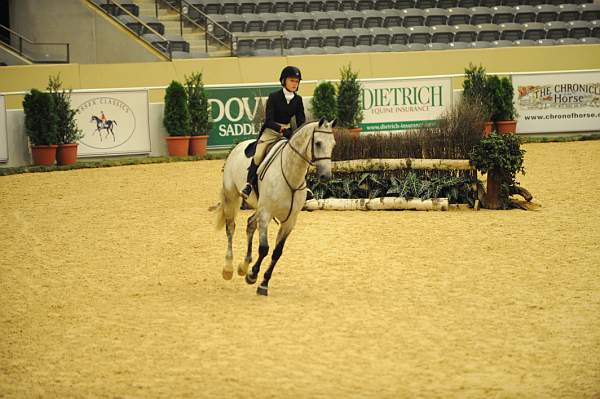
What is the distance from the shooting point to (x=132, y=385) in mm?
6996

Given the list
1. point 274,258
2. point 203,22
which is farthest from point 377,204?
point 203,22

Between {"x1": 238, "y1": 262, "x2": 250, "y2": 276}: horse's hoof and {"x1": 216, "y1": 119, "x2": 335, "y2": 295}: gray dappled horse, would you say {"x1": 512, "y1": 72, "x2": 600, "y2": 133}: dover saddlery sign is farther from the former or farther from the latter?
{"x1": 238, "y1": 262, "x2": 250, "y2": 276}: horse's hoof

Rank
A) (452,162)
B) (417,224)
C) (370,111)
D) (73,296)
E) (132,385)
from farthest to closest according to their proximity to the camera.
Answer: (370,111), (452,162), (417,224), (73,296), (132,385)

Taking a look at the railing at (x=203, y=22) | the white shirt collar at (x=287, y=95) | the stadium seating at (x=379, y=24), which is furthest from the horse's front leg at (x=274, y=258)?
the railing at (x=203, y=22)

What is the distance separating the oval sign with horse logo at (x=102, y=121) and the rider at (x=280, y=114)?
15.1 meters

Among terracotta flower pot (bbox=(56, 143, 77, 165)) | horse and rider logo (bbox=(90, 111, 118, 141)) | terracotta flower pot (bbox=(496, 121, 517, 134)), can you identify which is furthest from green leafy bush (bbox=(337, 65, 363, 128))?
terracotta flower pot (bbox=(56, 143, 77, 165))

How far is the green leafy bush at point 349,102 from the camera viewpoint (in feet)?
88.4

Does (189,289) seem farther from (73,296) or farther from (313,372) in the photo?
(313,372)

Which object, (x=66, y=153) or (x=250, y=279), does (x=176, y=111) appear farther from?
(x=250, y=279)

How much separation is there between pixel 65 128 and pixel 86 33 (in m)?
5.47

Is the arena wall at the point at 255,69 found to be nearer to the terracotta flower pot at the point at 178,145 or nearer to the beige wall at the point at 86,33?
the terracotta flower pot at the point at 178,145

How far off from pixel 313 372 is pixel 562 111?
75.9 ft

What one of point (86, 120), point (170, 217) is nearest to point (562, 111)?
point (86, 120)

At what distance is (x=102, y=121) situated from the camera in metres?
25.4
